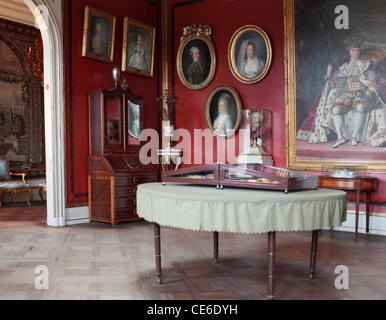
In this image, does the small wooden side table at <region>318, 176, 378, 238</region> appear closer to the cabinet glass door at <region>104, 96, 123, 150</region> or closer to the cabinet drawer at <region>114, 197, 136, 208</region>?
the cabinet drawer at <region>114, 197, 136, 208</region>

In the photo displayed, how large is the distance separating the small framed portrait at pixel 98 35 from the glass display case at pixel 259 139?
298cm

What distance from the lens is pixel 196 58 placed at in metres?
7.82

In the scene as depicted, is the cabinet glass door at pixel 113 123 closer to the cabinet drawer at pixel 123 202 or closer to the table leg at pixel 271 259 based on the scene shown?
the cabinet drawer at pixel 123 202

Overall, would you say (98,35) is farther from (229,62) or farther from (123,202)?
(123,202)

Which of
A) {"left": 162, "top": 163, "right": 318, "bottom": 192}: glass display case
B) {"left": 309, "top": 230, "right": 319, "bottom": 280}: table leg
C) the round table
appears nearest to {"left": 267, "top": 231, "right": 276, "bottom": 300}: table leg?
the round table

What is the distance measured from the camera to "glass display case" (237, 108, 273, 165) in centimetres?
674

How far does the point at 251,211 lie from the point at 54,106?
488 centimetres

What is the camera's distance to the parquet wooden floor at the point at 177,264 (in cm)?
322

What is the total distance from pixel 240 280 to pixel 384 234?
11.3 ft

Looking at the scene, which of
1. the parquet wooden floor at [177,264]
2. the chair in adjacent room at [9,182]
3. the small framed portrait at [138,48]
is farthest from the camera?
the chair in adjacent room at [9,182]

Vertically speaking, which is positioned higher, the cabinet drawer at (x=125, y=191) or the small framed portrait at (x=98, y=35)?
the small framed portrait at (x=98, y=35)

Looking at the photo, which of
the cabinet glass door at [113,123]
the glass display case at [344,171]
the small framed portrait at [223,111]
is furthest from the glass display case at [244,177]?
the small framed portrait at [223,111]

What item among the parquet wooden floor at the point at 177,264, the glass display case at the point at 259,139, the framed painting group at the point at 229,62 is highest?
the framed painting group at the point at 229,62

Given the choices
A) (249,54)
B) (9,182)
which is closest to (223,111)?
(249,54)
